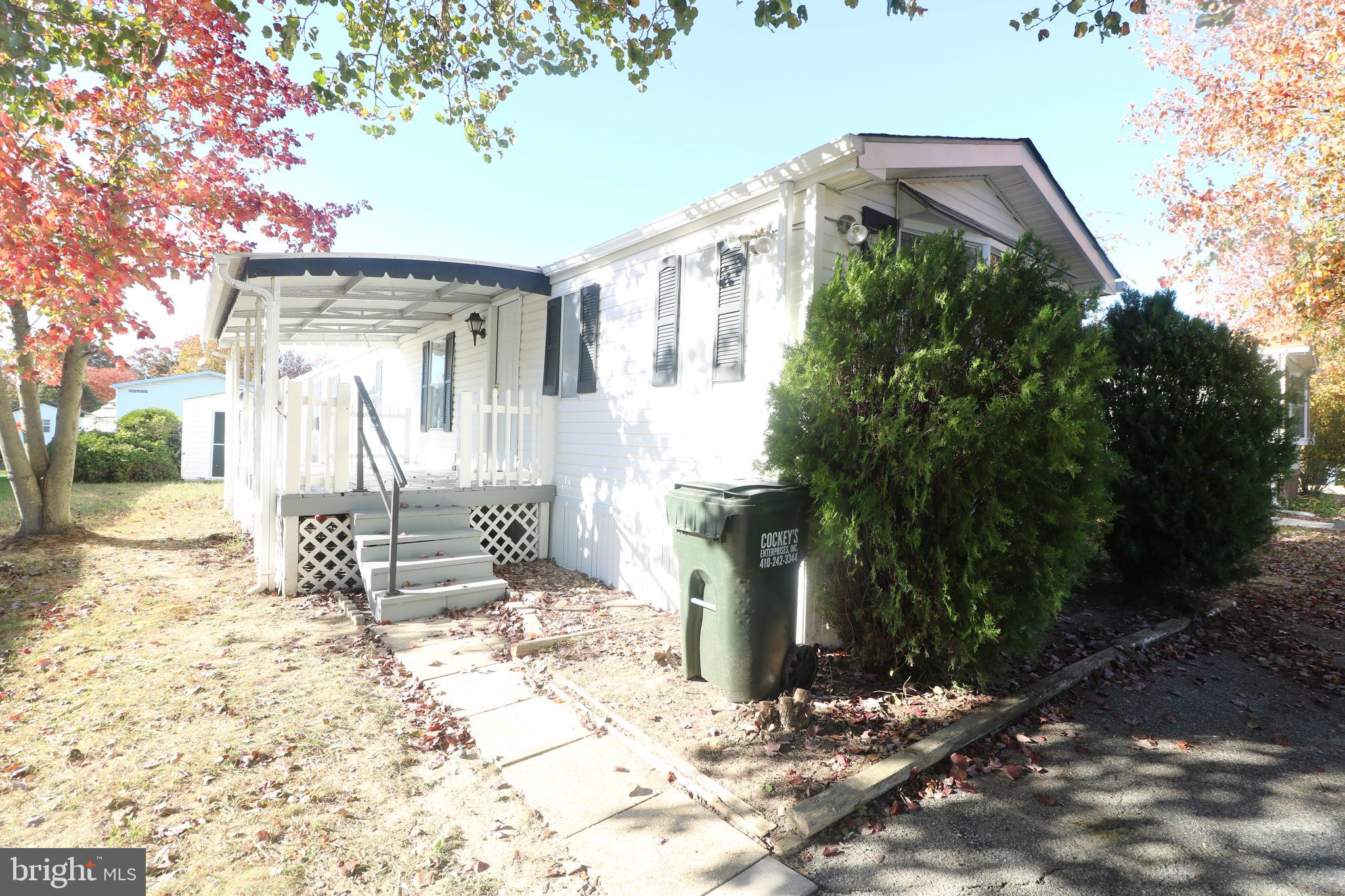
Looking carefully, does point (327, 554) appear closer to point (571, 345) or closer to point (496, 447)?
point (496, 447)

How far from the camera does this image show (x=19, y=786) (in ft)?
9.62

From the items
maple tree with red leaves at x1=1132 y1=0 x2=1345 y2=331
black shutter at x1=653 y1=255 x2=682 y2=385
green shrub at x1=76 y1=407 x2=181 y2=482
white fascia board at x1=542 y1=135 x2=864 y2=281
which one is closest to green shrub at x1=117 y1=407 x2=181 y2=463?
green shrub at x1=76 y1=407 x2=181 y2=482

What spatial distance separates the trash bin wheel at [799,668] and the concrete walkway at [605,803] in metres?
1.03

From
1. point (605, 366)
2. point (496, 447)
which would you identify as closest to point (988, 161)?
point (605, 366)

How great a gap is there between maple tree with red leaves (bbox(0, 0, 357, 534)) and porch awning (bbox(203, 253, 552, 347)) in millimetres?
1162

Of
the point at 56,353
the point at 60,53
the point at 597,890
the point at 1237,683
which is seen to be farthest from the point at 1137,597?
the point at 56,353

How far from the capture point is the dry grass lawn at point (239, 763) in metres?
2.46

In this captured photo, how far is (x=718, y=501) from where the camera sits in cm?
366

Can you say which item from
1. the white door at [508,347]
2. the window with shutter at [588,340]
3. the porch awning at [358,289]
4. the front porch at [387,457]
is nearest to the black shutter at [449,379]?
the front porch at [387,457]

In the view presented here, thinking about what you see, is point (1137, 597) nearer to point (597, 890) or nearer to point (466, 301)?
point (597, 890)

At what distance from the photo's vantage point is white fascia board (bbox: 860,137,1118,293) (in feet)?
14.2

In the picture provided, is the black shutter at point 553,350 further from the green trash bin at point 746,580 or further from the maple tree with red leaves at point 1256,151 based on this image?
the maple tree with red leaves at point 1256,151

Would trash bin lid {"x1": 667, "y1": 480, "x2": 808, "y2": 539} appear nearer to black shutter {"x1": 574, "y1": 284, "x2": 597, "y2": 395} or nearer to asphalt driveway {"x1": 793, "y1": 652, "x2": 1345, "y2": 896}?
asphalt driveway {"x1": 793, "y1": 652, "x2": 1345, "y2": 896}

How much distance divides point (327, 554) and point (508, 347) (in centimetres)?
381
